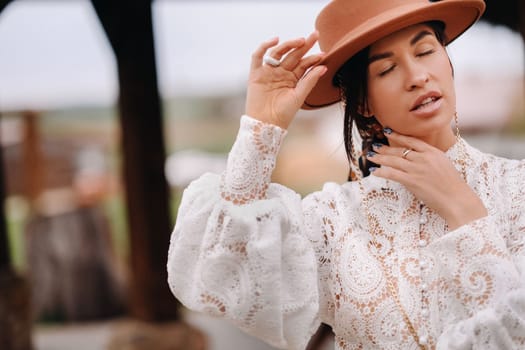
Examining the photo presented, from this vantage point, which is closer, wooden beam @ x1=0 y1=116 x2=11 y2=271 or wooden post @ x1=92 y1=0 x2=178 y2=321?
wooden post @ x1=92 y1=0 x2=178 y2=321

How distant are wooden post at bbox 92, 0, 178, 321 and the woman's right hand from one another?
2.12 metres

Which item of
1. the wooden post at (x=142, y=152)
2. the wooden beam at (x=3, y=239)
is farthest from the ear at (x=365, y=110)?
the wooden beam at (x=3, y=239)

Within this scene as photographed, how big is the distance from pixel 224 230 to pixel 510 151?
7.34 metres

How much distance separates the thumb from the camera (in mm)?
1417

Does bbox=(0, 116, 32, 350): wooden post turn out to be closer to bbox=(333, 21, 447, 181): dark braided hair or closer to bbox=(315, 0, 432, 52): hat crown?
bbox=(333, 21, 447, 181): dark braided hair

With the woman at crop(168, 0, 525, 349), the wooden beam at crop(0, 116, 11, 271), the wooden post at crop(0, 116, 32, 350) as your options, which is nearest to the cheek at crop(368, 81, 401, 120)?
the woman at crop(168, 0, 525, 349)

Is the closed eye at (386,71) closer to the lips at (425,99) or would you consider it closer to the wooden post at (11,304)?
the lips at (425,99)

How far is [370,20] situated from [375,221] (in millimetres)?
484

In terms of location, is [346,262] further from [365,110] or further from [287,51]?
[287,51]

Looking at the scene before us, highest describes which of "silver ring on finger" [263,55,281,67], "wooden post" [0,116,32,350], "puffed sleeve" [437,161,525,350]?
"silver ring on finger" [263,55,281,67]

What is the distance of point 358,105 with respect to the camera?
1542 millimetres

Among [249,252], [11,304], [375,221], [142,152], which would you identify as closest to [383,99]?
[375,221]

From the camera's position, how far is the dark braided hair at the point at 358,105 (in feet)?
4.91

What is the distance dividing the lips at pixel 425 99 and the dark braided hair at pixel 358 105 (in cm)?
14
